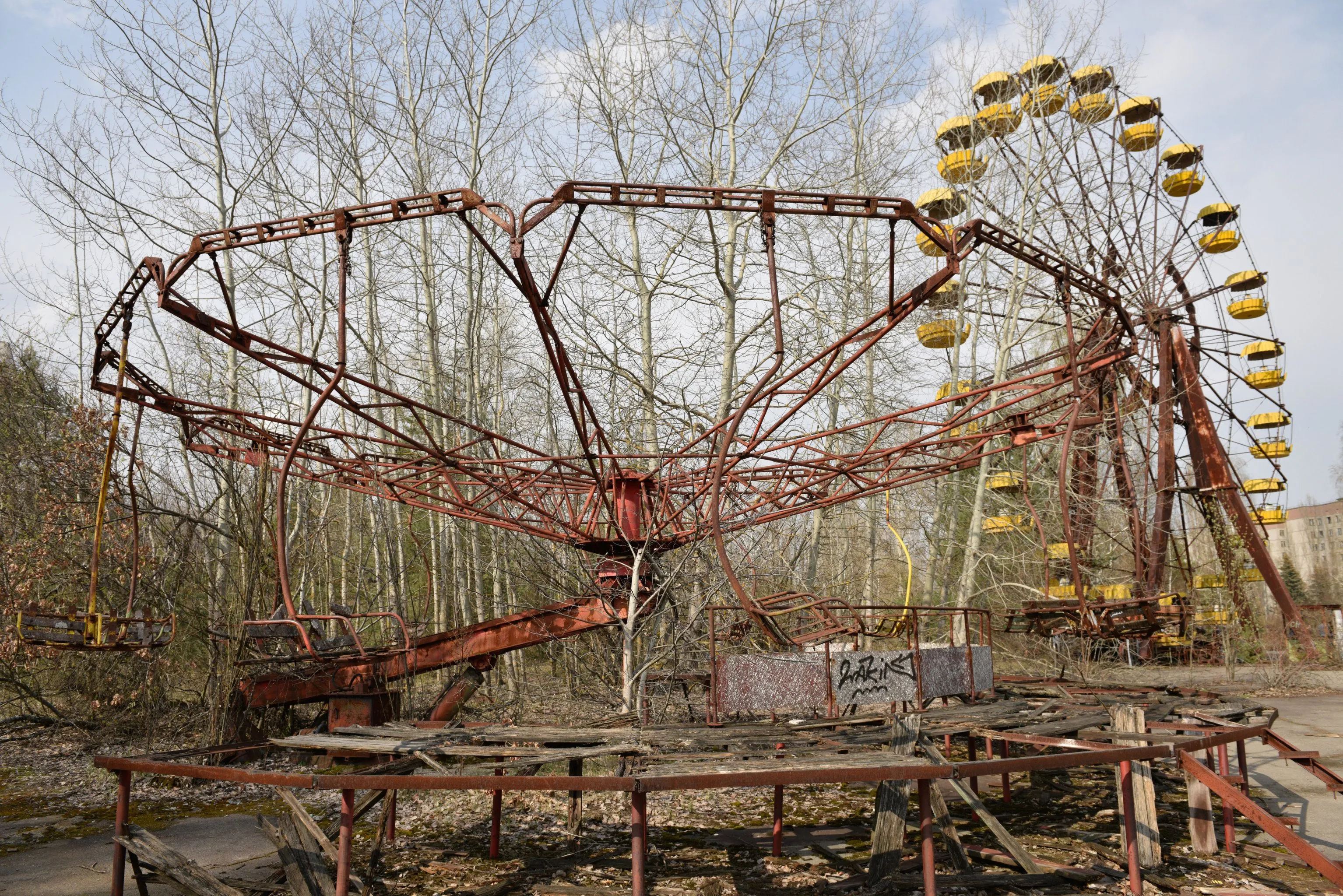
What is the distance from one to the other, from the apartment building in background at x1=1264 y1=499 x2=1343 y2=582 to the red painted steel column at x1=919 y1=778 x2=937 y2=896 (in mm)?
88568

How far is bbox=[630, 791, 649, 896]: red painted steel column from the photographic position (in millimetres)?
5207

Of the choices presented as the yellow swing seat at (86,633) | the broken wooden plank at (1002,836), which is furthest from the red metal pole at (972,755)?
the yellow swing seat at (86,633)

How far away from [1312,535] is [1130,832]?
105717mm

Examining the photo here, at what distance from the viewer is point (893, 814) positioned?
7.05 metres

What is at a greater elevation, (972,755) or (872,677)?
(872,677)

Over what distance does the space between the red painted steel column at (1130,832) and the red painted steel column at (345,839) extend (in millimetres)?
5606

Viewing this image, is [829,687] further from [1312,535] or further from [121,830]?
[1312,535]

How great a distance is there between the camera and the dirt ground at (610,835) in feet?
24.1

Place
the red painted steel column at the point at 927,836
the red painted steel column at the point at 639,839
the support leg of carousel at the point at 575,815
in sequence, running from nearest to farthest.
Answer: the red painted steel column at the point at 639,839, the red painted steel column at the point at 927,836, the support leg of carousel at the point at 575,815

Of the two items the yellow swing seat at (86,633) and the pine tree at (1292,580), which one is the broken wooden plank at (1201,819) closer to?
the yellow swing seat at (86,633)

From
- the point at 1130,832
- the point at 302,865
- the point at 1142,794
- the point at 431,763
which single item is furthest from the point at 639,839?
the point at 1142,794

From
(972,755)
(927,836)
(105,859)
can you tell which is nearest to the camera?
(927,836)

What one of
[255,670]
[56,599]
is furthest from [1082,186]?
[56,599]

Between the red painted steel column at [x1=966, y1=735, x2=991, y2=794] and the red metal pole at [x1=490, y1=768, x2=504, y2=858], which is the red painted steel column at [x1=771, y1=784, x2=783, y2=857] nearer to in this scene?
the red painted steel column at [x1=966, y1=735, x2=991, y2=794]
